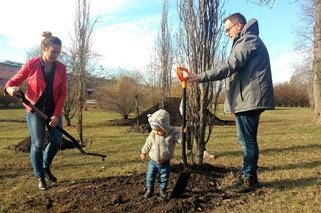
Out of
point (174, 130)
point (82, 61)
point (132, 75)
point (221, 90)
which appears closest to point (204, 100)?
point (221, 90)

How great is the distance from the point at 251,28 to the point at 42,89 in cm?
287

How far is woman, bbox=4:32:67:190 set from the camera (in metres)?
4.85

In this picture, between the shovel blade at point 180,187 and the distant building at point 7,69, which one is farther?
the distant building at point 7,69

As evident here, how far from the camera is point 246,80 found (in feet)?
14.5

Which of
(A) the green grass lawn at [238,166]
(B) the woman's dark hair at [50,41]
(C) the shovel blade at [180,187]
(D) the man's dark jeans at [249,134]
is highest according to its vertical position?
(B) the woman's dark hair at [50,41]

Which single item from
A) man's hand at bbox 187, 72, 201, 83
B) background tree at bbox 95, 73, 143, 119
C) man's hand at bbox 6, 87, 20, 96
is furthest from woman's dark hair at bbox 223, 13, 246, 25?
background tree at bbox 95, 73, 143, 119

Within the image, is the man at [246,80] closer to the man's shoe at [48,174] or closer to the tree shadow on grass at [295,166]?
the tree shadow on grass at [295,166]

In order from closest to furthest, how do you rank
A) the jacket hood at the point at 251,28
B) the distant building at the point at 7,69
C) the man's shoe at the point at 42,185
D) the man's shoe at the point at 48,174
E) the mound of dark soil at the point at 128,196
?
the mound of dark soil at the point at 128,196 → the jacket hood at the point at 251,28 → the man's shoe at the point at 42,185 → the man's shoe at the point at 48,174 → the distant building at the point at 7,69

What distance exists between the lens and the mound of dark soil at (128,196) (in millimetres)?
3979

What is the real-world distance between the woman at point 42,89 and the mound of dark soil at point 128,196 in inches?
23.5

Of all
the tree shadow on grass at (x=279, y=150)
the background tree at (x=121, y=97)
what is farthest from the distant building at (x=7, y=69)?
the tree shadow on grass at (x=279, y=150)

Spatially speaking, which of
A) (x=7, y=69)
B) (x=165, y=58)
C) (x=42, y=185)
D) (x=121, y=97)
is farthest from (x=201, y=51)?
(x=7, y=69)

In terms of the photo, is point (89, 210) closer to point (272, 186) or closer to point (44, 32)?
point (272, 186)

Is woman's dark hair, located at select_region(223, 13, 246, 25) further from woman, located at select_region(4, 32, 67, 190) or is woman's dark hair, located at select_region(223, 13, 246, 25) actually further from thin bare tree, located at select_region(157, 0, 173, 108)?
thin bare tree, located at select_region(157, 0, 173, 108)
